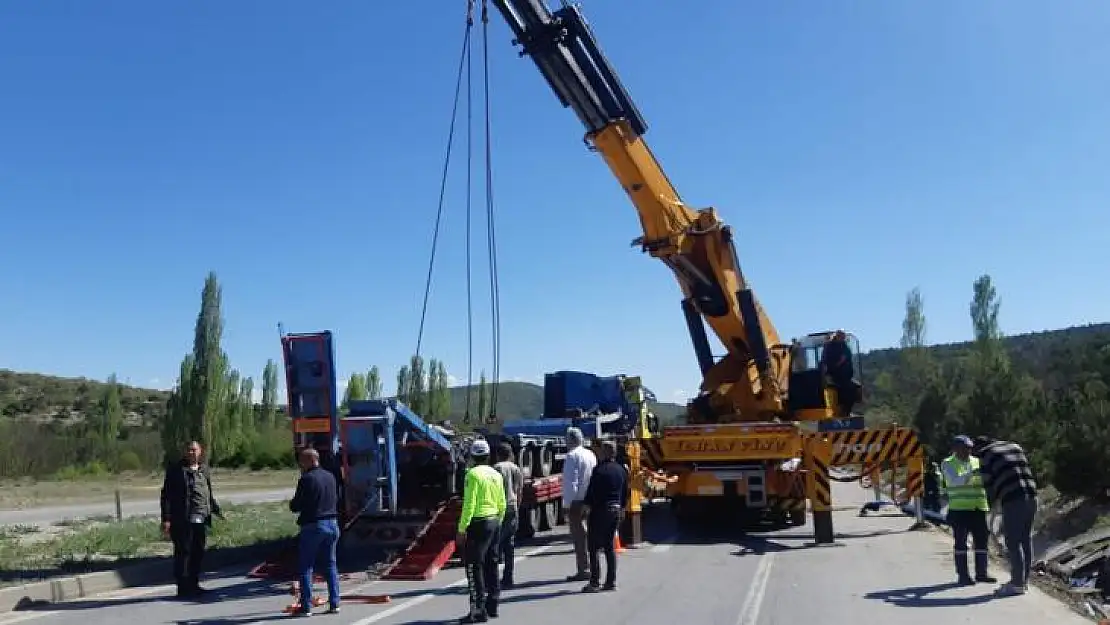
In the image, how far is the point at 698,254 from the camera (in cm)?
1727

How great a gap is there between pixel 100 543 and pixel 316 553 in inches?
311

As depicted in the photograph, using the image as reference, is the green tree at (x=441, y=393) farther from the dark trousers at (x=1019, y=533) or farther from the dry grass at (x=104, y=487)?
the dark trousers at (x=1019, y=533)

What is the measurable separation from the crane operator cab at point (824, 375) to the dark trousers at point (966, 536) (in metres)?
6.55

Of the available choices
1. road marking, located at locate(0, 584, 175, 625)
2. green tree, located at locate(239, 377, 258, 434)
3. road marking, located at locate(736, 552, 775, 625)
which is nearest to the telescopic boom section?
road marking, located at locate(736, 552, 775, 625)

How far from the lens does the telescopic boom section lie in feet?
55.0

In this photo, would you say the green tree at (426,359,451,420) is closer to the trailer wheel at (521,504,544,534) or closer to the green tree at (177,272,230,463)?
the green tree at (177,272,230,463)

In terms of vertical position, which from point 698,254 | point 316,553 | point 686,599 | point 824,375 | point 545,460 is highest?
point 698,254

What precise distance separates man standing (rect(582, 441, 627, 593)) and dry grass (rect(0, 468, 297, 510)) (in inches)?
1017

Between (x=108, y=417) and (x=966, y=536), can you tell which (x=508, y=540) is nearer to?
(x=966, y=536)

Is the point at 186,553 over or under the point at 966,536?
over

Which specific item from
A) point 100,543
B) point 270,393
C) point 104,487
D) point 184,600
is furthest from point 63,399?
point 184,600

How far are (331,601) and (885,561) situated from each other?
7482 mm

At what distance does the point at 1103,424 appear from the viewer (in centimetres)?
2630

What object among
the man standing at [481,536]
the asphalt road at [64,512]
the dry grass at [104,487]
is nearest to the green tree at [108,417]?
the dry grass at [104,487]
